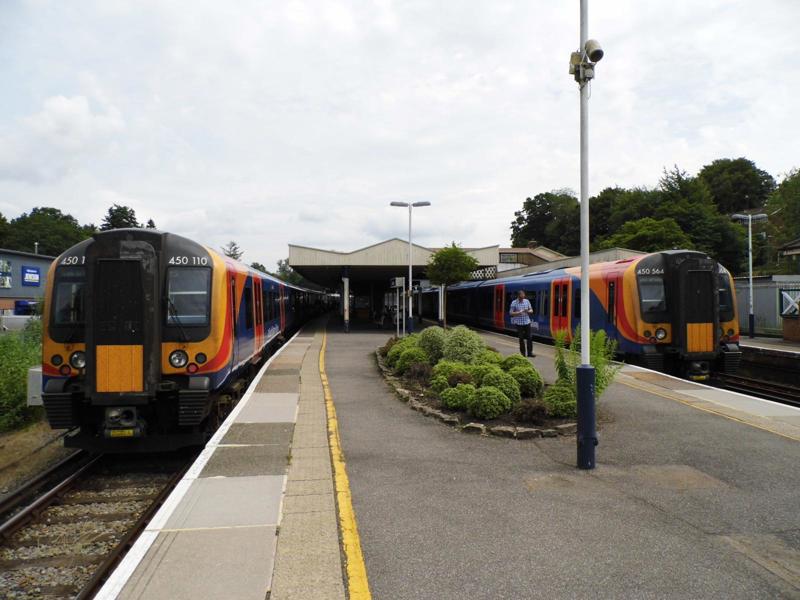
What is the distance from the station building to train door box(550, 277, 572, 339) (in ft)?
116

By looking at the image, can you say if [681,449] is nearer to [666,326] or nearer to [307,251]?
[666,326]

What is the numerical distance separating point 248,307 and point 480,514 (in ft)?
22.9

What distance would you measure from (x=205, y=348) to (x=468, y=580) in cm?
474

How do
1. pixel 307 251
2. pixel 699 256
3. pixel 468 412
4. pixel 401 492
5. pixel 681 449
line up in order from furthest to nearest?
pixel 307 251 → pixel 699 256 → pixel 468 412 → pixel 681 449 → pixel 401 492

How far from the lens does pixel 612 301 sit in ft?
47.5

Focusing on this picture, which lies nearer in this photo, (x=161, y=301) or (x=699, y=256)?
(x=161, y=301)

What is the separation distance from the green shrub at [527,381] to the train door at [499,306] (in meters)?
16.4

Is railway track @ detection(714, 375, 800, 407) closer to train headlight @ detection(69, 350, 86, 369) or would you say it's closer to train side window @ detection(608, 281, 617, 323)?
train side window @ detection(608, 281, 617, 323)

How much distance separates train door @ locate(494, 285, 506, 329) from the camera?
26219mm

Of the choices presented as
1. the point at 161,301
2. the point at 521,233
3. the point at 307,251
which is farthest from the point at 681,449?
the point at 521,233

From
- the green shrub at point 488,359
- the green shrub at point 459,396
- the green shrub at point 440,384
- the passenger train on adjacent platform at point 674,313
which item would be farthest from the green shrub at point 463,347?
the green shrub at point 459,396

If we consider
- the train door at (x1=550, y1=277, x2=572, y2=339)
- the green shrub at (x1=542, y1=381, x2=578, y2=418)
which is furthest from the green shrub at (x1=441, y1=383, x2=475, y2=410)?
the train door at (x1=550, y1=277, x2=572, y2=339)

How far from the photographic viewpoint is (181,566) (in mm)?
4062

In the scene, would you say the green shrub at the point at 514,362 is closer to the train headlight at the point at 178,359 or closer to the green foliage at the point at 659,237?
the train headlight at the point at 178,359
